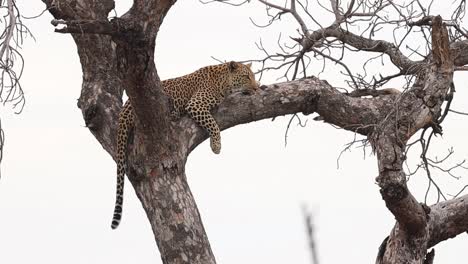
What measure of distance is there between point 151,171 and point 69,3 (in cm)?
137

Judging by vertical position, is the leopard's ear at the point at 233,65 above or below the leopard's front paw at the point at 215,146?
above

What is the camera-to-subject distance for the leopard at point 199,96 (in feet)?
20.6

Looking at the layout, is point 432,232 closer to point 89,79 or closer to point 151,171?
point 151,171

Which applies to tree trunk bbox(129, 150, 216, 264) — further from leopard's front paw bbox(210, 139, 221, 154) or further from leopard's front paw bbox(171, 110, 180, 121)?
leopard's front paw bbox(210, 139, 221, 154)

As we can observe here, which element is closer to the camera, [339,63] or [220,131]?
[220,131]

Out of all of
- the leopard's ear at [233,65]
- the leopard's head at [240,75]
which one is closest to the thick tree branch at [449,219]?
the leopard's head at [240,75]

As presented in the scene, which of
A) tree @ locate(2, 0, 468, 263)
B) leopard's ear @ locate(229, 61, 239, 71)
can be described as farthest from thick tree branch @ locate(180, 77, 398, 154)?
leopard's ear @ locate(229, 61, 239, 71)

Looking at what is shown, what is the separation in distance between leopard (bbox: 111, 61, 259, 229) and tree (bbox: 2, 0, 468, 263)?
11 centimetres

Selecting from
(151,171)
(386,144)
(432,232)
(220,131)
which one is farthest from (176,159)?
(432,232)

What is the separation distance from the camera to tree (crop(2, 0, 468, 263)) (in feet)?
18.0

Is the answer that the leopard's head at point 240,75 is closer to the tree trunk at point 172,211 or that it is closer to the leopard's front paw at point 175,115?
the leopard's front paw at point 175,115

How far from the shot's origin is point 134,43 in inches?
203

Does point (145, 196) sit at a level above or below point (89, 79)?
below

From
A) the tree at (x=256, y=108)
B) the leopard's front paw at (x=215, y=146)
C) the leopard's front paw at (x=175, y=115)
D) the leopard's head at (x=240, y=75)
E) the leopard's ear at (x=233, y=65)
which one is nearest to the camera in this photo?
the tree at (x=256, y=108)
